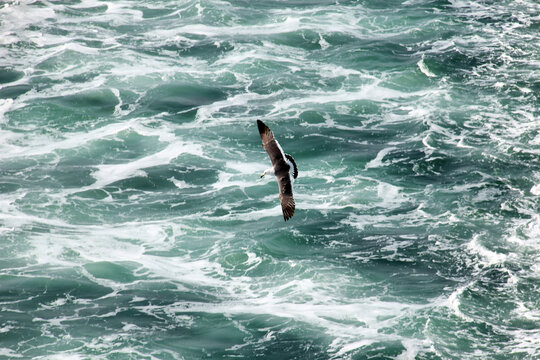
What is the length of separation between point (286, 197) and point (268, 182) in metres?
13.5

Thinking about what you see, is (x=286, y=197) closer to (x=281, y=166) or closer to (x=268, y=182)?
(x=281, y=166)

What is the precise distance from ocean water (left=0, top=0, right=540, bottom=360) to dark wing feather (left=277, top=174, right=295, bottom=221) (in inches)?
218

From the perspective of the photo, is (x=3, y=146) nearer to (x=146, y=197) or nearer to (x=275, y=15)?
(x=146, y=197)

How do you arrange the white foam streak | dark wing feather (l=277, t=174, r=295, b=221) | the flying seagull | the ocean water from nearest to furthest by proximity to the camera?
dark wing feather (l=277, t=174, r=295, b=221) < the flying seagull < the ocean water < the white foam streak

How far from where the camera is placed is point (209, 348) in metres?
24.7

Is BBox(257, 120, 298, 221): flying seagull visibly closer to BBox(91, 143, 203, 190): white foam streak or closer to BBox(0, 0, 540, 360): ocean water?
BBox(0, 0, 540, 360): ocean water

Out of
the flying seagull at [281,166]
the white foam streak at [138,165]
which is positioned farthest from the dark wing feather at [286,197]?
the white foam streak at [138,165]

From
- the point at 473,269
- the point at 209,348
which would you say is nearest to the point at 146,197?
the point at 209,348

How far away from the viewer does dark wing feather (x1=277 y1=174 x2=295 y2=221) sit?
2069cm

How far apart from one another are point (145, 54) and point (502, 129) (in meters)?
19.7

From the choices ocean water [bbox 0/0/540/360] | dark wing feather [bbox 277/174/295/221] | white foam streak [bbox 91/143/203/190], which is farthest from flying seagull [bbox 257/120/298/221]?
white foam streak [bbox 91/143/203/190]

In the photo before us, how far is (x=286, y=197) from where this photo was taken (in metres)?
21.2

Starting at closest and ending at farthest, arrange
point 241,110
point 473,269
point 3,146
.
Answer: point 473,269 < point 3,146 < point 241,110

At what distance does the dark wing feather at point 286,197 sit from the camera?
20.7 meters
